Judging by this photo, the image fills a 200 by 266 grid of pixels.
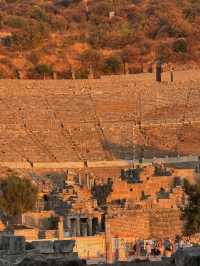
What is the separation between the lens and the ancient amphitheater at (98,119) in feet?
136

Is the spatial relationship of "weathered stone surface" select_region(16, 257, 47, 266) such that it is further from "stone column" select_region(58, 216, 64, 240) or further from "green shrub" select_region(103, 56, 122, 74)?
"green shrub" select_region(103, 56, 122, 74)

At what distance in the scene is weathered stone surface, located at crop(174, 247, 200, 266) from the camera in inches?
275

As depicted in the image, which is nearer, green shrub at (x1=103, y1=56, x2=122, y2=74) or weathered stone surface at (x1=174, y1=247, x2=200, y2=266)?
weathered stone surface at (x1=174, y1=247, x2=200, y2=266)

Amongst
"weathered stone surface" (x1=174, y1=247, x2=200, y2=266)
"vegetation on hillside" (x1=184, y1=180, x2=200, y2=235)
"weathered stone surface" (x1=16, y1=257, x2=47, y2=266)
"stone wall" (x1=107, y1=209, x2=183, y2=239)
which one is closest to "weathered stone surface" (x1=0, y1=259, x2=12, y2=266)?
"weathered stone surface" (x1=16, y1=257, x2=47, y2=266)

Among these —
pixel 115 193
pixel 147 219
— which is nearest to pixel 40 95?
pixel 115 193

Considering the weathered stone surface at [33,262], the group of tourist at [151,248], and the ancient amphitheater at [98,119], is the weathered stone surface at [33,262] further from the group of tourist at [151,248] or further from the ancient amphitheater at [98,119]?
the ancient amphitheater at [98,119]

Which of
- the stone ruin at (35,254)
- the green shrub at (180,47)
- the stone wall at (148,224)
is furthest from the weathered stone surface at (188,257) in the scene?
the green shrub at (180,47)

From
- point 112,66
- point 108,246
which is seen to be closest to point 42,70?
point 112,66

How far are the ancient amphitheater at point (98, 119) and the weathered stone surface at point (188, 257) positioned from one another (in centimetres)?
3177

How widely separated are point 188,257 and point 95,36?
6260 cm

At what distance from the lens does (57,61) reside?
209ft

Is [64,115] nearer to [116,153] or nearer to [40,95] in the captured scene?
[40,95]

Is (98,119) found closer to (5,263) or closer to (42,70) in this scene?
(42,70)

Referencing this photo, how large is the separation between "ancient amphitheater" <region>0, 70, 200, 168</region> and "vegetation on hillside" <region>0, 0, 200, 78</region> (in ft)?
28.4
